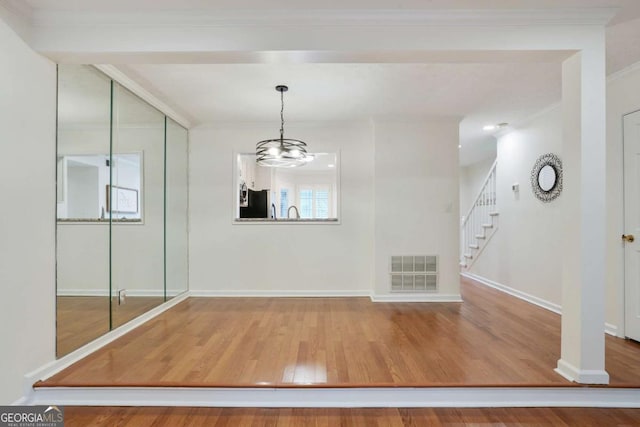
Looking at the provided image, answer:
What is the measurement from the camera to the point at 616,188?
9.89ft

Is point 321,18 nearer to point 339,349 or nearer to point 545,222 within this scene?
point 339,349

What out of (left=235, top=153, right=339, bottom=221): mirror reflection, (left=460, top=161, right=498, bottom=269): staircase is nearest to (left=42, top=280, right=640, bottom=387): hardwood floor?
(left=460, top=161, right=498, bottom=269): staircase

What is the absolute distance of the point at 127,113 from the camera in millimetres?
3152

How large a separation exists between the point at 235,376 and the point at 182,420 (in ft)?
1.28

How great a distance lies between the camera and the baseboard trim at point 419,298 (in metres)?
4.22

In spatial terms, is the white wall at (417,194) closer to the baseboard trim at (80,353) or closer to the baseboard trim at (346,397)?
the baseboard trim at (346,397)

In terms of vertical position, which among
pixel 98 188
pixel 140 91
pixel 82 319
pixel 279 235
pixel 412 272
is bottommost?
pixel 82 319

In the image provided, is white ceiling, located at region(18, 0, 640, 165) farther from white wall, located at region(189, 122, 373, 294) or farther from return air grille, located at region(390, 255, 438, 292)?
return air grille, located at region(390, 255, 438, 292)

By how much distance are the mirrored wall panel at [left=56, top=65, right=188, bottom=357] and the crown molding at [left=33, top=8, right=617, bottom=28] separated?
50 centimetres

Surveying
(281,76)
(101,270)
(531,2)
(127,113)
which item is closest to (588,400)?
(531,2)

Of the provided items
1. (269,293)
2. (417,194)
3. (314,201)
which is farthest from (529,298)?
(314,201)

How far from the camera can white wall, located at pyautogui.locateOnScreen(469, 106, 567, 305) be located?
379cm

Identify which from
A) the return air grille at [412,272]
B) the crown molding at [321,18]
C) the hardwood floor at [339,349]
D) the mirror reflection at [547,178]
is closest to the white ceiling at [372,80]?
the crown molding at [321,18]

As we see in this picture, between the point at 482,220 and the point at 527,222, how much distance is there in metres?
1.54
